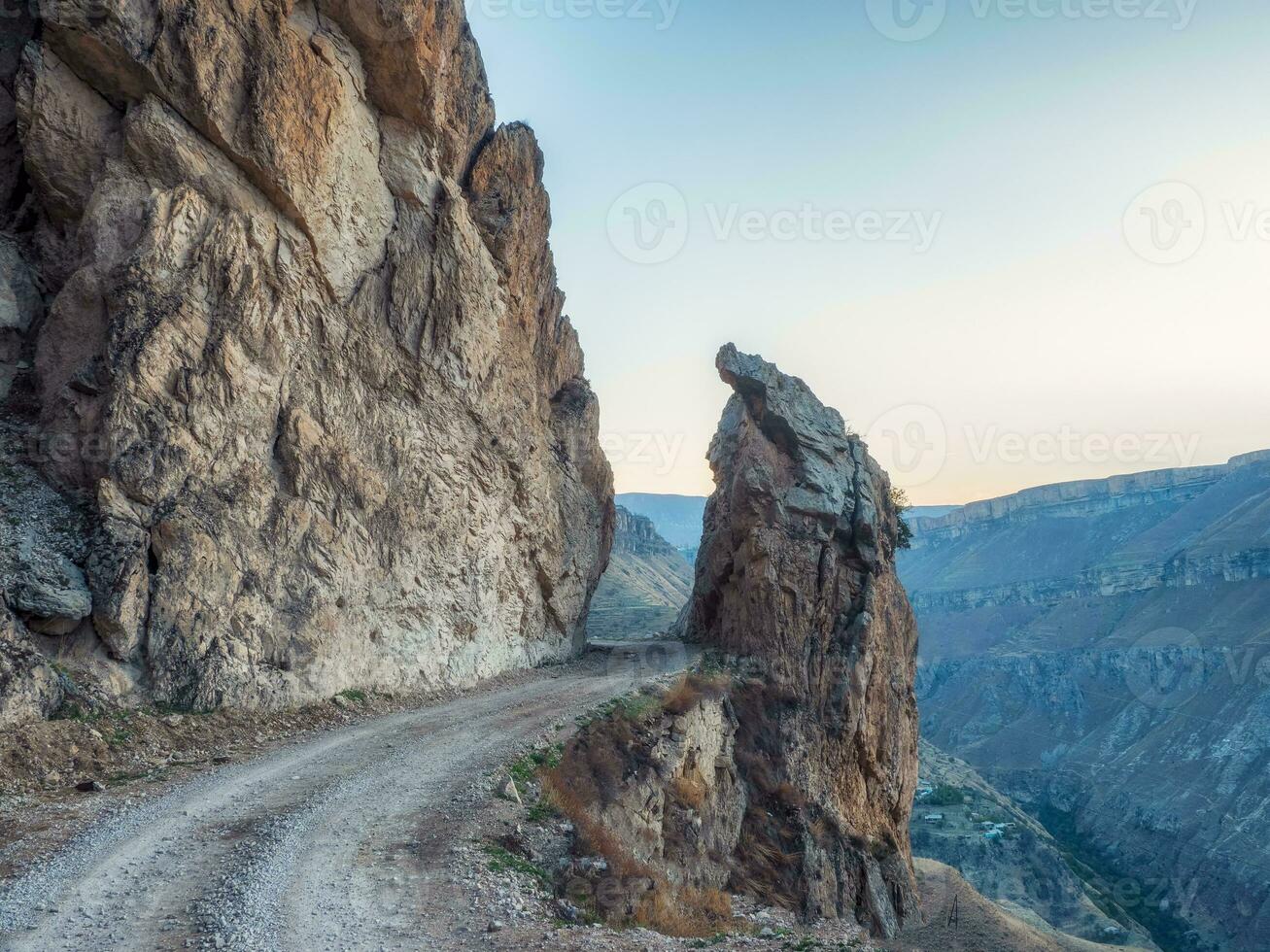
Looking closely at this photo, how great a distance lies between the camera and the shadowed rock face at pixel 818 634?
28531 millimetres

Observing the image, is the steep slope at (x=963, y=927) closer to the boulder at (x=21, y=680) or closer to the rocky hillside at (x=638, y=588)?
the rocky hillside at (x=638, y=588)

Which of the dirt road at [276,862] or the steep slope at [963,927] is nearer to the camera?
the dirt road at [276,862]

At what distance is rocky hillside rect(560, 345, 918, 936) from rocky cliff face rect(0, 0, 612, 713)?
24.8ft

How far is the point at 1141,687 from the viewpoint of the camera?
399 ft

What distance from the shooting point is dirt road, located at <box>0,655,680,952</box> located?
843 cm

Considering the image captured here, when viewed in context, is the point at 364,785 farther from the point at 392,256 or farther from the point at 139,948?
the point at 392,256

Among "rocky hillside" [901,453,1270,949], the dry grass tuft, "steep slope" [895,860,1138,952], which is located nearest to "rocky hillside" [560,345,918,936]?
"steep slope" [895,860,1138,952]

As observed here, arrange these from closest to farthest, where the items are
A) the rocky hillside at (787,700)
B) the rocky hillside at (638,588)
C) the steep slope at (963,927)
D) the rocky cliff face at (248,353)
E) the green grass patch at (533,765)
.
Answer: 1. the green grass patch at (533,765)
2. the rocky cliff face at (248,353)
3. the rocky hillside at (787,700)
4. the steep slope at (963,927)
5. the rocky hillside at (638,588)

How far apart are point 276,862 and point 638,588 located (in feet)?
320

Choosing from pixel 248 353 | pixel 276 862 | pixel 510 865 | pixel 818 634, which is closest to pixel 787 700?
pixel 818 634

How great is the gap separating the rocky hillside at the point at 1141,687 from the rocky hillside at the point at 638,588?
162 feet

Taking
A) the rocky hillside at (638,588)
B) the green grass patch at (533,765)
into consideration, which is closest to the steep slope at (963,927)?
the rocky hillside at (638,588)

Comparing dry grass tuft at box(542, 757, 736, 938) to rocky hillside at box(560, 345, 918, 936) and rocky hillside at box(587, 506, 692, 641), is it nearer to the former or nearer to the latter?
rocky hillside at box(560, 345, 918, 936)

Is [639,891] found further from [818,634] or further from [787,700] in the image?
[818,634]
